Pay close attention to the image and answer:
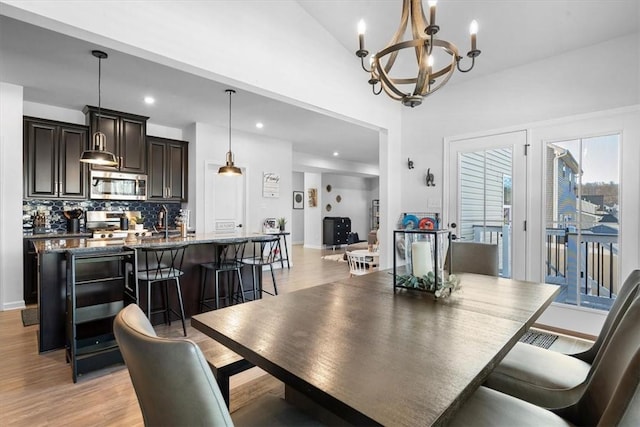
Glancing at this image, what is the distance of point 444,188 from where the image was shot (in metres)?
4.11

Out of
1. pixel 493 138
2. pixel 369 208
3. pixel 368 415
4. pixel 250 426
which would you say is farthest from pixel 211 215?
pixel 369 208

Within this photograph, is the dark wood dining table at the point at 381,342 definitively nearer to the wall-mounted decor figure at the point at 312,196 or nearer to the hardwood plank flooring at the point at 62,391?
the hardwood plank flooring at the point at 62,391

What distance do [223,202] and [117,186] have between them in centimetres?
179

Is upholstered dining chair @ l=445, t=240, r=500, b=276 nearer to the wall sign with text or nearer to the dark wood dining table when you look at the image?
the dark wood dining table

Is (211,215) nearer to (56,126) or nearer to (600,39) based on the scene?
(56,126)

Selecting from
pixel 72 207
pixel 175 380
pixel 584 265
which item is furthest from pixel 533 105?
pixel 72 207

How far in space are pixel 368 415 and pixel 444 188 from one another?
383 cm

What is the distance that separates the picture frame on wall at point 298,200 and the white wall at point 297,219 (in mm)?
200

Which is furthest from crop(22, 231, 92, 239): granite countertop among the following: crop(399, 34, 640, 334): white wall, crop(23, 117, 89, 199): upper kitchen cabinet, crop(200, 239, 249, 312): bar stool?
crop(399, 34, 640, 334): white wall

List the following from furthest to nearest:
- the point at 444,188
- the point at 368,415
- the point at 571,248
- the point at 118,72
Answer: the point at 444,188 → the point at 118,72 → the point at 571,248 → the point at 368,415

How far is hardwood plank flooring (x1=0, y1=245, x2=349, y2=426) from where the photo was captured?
192cm

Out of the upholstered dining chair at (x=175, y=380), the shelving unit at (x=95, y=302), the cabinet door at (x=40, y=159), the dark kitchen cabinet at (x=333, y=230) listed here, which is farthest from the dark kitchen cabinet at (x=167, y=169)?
the upholstered dining chair at (x=175, y=380)

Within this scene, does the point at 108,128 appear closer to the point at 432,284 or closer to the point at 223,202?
the point at 223,202

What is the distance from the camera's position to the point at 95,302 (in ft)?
9.68
